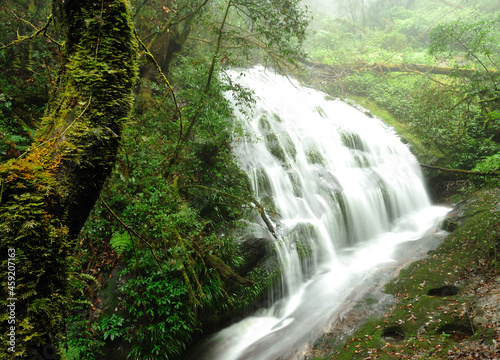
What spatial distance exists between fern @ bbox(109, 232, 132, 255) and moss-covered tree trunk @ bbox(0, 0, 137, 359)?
437 centimetres

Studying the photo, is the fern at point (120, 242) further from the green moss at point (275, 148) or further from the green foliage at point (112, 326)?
the green moss at point (275, 148)

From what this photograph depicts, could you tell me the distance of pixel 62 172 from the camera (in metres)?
1.36

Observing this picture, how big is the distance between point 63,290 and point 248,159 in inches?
349

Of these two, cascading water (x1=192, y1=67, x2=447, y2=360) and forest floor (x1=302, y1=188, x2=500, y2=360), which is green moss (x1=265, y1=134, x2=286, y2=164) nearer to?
cascading water (x1=192, y1=67, x2=447, y2=360)

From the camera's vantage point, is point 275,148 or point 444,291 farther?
point 275,148

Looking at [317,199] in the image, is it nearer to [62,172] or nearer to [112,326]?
[112,326]

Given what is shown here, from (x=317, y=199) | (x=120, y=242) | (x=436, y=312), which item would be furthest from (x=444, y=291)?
(x=120, y=242)

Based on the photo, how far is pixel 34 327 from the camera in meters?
1.18

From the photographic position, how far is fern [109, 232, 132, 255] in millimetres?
5422

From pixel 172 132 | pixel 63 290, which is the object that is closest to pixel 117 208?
pixel 172 132

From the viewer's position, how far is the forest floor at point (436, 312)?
4000mm

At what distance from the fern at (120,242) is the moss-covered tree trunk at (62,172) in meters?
4.37

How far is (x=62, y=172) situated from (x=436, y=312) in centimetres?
594

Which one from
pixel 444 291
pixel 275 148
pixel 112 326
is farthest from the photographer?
pixel 275 148
